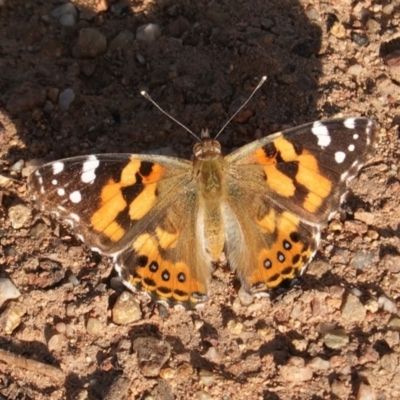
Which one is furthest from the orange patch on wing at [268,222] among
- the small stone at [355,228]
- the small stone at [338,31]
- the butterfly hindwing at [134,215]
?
the small stone at [338,31]

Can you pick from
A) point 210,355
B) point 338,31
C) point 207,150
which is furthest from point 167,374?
point 338,31

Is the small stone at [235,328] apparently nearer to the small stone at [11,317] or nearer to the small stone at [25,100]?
the small stone at [11,317]

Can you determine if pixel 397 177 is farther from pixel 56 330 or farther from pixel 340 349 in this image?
pixel 56 330

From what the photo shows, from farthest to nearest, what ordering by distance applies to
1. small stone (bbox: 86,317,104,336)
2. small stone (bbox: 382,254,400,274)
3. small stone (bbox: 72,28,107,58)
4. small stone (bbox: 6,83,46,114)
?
small stone (bbox: 72,28,107,58) < small stone (bbox: 6,83,46,114) < small stone (bbox: 382,254,400,274) < small stone (bbox: 86,317,104,336)

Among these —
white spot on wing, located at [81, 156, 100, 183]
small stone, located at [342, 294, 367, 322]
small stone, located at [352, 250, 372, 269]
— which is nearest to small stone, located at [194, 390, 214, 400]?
small stone, located at [342, 294, 367, 322]

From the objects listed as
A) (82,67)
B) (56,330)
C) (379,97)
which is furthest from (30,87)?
(379,97)

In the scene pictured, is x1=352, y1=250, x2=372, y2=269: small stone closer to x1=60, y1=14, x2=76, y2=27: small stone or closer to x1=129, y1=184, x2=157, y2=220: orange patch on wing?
x1=129, y1=184, x2=157, y2=220: orange patch on wing

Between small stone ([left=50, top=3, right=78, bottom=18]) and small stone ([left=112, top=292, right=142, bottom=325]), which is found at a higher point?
small stone ([left=50, top=3, right=78, bottom=18])
